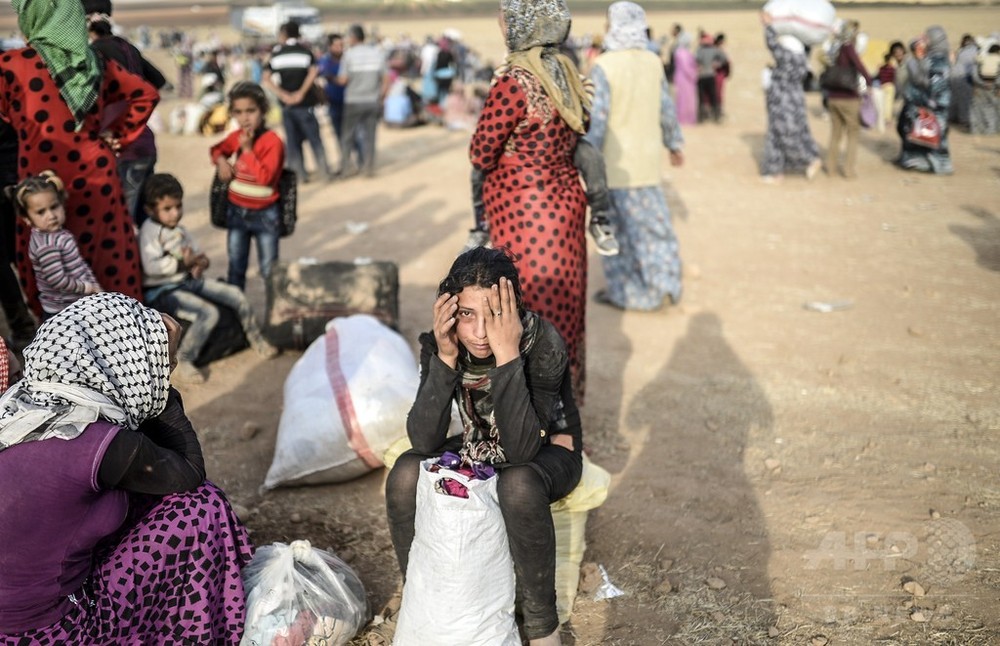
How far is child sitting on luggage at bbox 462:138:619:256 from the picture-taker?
3.98 m

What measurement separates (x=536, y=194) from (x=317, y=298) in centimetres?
169

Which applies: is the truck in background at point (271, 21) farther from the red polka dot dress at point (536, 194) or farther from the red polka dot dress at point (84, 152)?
the red polka dot dress at point (536, 194)

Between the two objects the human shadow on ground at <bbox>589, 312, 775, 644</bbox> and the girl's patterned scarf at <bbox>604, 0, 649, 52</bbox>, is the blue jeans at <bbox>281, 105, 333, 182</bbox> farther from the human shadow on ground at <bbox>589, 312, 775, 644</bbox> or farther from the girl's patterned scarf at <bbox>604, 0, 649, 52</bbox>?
the human shadow on ground at <bbox>589, 312, 775, 644</bbox>

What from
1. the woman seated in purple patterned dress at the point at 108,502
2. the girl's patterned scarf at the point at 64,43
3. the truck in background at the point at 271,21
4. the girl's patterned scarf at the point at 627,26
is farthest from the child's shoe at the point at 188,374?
the truck in background at the point at 271,21

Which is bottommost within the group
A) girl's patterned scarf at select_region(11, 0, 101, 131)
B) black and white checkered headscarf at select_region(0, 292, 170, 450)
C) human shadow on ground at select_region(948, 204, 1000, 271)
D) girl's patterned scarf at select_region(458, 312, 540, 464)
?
human shadow on ground at select_region(948, 204, 1000, 271)

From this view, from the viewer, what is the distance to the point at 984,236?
316 inches

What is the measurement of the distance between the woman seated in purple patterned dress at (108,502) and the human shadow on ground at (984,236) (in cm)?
671

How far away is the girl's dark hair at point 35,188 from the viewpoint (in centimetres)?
390

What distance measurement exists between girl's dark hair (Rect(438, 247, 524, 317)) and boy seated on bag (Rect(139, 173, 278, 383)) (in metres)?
2.51

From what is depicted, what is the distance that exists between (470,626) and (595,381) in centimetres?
267

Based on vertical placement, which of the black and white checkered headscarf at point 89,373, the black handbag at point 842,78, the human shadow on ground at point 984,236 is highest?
the black handbag at point 842,78

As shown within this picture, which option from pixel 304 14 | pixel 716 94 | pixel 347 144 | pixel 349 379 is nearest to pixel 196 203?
pixel 347 144

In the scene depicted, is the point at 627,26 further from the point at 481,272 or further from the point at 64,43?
the point at 481,272

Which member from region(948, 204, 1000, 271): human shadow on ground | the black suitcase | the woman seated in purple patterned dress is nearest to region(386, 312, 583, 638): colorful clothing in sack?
the woman seated in purple patterned dress
